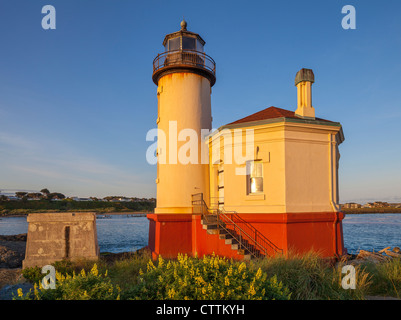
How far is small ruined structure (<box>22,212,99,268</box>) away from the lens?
13.5 metres

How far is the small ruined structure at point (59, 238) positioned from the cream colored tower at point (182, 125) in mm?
3708

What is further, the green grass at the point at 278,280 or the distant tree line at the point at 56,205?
the distant tree line at the point at 56,205

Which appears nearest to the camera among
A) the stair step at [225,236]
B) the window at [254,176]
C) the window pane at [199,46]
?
the stair step at [225,236]

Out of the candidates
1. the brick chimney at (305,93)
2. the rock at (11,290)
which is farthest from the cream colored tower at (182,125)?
the rock at (11,290)

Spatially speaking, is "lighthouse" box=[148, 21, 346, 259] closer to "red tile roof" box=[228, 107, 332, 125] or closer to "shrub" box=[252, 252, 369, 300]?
"red tile roof" box=[228, 107, 332, 125]

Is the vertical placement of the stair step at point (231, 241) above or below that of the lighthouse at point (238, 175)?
below

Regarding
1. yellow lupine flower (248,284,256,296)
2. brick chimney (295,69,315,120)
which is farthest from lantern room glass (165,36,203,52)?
yellow lupine flower (248,284,256,296)

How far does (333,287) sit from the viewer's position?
23.3ft

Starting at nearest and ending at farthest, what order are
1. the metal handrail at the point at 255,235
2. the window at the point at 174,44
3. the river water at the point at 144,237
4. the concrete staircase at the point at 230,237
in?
the concrete staircase at the point at 230,237
the metal handrail at the point at 255,235
the window at the point at 174,44
the river water at the point at 144,237

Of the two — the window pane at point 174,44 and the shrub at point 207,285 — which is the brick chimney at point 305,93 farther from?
the shrub at point 207,285

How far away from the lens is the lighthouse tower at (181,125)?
15742mm

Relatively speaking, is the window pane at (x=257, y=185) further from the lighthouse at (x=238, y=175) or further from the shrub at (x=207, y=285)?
the shrub at (x=207, y=285)

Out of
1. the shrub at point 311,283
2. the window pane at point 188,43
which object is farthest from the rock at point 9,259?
the shrub at point 311,283
